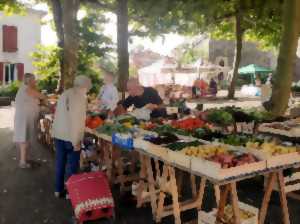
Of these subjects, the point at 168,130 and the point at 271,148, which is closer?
the point at 271,148

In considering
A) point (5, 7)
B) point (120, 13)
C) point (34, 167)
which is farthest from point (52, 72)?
point (34, 167)

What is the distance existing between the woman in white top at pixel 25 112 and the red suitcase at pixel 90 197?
3.22 m

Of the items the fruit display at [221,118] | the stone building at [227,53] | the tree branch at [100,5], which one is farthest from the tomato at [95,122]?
the stone building at [227,53]

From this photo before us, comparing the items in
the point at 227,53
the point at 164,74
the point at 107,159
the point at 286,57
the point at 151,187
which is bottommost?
the point at 151,187

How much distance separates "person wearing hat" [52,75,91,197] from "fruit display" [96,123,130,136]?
1.29 feet

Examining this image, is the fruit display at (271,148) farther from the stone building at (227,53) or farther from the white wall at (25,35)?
the stone building at (227,53)

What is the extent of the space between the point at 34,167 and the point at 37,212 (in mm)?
2696

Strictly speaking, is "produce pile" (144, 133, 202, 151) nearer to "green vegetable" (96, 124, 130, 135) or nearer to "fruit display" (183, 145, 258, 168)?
"fruit display" (183, 145, 258, 168)

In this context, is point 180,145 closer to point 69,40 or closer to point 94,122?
Answer: point 94,122

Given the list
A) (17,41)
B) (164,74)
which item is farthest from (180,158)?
(164,74)

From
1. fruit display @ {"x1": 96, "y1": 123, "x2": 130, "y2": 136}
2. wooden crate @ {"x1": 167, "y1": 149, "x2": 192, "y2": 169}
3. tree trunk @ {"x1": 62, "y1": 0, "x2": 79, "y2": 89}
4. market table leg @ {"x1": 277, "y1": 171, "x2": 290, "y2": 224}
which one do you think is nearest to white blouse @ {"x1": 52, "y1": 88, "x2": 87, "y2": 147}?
fruit display @ {"x1": 96, "y1": 123, "x2": 130, "y2": 136}

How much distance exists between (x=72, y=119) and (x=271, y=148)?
103 inches

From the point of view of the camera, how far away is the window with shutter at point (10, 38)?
30984 mm

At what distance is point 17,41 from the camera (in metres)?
31.6
